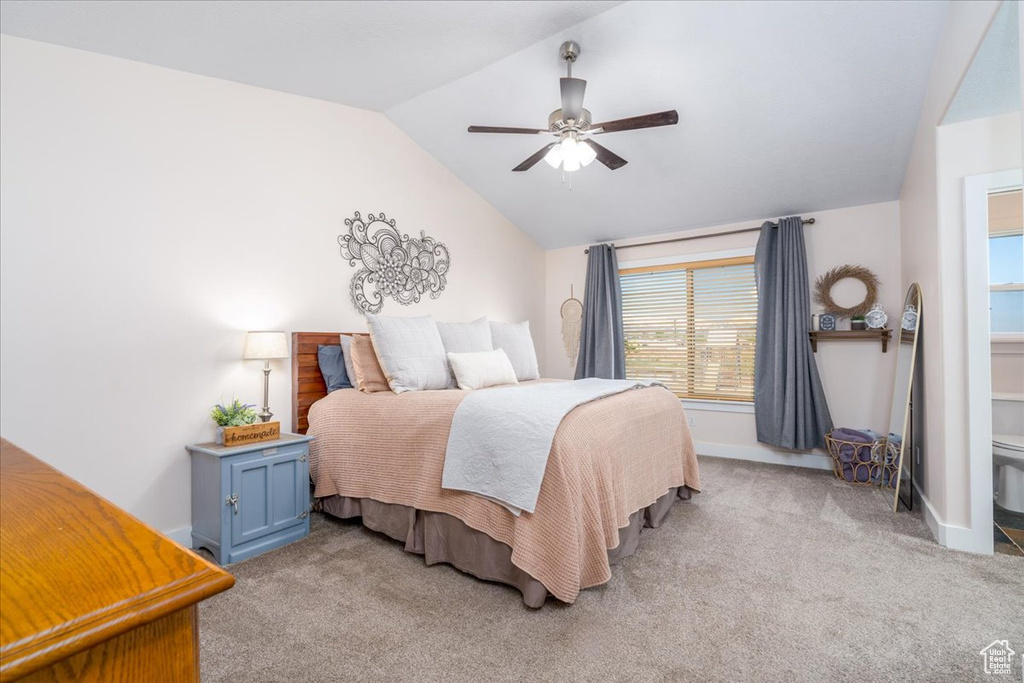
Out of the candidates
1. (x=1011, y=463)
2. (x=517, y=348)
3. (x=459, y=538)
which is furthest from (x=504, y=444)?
(x=1011, y=463)

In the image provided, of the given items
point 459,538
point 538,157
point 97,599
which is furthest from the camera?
point 538,157

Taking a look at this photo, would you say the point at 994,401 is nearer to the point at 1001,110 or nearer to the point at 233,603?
the point at 1001,110

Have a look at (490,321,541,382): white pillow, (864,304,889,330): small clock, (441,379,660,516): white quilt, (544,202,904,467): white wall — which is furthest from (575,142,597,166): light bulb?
(864,304,889,330): small clock

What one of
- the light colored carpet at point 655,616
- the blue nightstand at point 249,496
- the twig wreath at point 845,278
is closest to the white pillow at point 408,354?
the blue nightstand at point 249,496

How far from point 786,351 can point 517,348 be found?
2315 millimetres

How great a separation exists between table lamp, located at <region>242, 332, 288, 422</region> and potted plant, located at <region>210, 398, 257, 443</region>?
11 cm

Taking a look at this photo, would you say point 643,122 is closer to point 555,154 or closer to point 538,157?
point 555,154

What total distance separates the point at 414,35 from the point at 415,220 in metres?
1.56

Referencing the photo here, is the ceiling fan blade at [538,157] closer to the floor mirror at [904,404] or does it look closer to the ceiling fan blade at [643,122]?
the ceiling fan blade at [643,122]

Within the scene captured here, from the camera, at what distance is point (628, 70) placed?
299cm

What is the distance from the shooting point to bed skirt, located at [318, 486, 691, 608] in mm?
2055

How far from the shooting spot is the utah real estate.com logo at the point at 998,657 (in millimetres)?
1550

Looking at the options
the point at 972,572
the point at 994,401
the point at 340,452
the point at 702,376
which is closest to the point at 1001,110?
the point at 994,401

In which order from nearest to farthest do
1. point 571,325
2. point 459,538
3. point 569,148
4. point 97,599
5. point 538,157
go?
point 97,599 < point 459,538 < point 569,148 < point 538,157 < point 571,325
